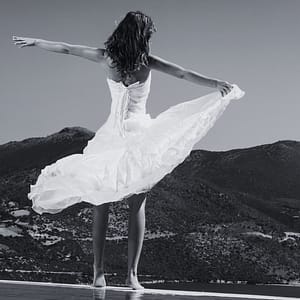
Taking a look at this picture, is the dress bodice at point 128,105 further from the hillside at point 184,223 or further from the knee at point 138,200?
the hillside at point 184,223

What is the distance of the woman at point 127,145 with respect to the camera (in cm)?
287

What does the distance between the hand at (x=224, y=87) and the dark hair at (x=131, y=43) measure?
1.08 ft

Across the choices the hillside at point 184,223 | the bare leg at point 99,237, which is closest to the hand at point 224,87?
the bare leg at point 99,237

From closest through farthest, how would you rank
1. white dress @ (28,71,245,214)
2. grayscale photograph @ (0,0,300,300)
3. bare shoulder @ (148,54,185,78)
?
1. white dress @ (28,71,245,214)
2. bare shoulder @ (148,54,185,78)
3. grayscale photograph @ (0,0,300,300)

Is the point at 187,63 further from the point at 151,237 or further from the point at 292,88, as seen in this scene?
the point at 151,237

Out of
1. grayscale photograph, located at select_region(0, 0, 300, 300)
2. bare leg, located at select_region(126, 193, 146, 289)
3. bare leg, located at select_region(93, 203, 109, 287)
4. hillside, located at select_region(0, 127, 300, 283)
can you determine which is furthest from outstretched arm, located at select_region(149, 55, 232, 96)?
hillside, located at select_region(0, 127, 300, 283)

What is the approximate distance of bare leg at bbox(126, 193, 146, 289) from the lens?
9.64 ft

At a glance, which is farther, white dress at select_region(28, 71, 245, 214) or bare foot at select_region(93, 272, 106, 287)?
bare foot at select_region(93, 272, 106, 287)

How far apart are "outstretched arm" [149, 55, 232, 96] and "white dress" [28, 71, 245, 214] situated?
0.08 metres

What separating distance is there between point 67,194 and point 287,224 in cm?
624

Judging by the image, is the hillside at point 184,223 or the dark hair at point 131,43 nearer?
the dark hair at point 131,43

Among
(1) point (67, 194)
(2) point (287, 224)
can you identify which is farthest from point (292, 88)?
(1) point (67, 194)

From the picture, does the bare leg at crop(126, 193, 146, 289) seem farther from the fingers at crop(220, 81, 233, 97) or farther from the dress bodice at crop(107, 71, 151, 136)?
the fingers at crop(220, 81, 233, 97)

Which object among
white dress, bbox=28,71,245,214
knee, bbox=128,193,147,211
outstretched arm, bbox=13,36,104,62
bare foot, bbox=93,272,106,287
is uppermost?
outstretched arm, bbox=13,36,104,62
